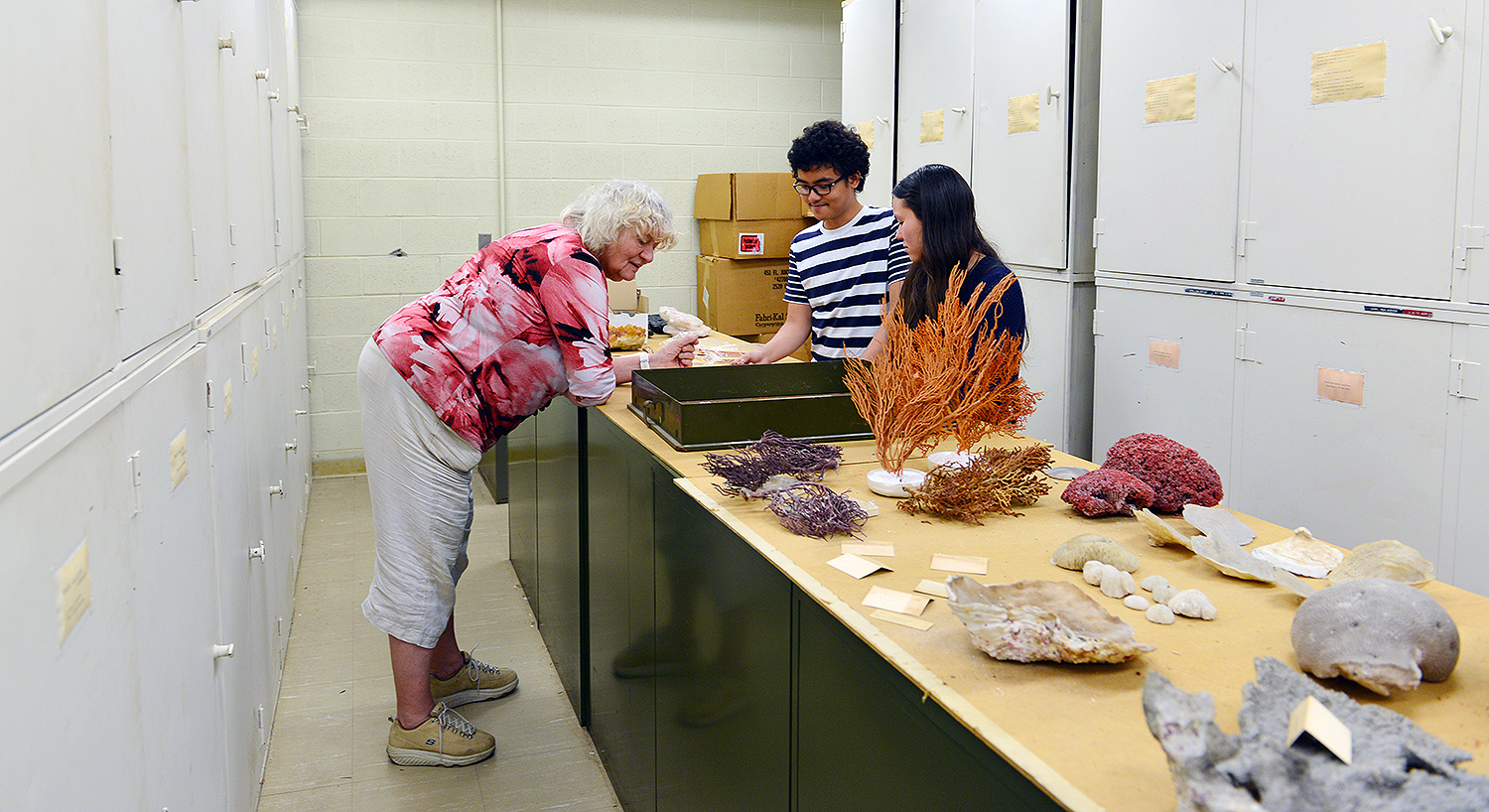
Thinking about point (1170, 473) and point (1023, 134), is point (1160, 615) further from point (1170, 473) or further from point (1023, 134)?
point (1023, 134)

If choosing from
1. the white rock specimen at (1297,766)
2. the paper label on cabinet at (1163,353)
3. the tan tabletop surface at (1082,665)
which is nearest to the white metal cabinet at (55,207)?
the tan tabletop surface at (1082,665)

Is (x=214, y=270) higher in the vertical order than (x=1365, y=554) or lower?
higher

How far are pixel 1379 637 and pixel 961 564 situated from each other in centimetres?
51

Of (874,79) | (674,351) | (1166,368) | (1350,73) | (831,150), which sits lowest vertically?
(1166,368)

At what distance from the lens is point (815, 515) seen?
5.03 feet

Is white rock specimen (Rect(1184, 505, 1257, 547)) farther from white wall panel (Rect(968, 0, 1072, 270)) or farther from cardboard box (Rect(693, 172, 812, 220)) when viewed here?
cardboard box (Rect(693, 172, 812, 220))

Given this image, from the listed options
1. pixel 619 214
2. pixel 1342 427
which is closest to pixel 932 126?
A: pixel 1342 427

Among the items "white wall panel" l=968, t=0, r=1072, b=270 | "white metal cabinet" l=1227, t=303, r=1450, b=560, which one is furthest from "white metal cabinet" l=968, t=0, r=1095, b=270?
"white metal cabinet" l=1227, t=303, r=1450, b=560

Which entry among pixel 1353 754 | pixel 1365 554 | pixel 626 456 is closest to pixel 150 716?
pixel 626 456

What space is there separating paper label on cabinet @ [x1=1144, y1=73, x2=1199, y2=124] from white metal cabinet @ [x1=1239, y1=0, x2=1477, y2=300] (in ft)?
0.78

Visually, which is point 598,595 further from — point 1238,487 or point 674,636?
point 1238,487

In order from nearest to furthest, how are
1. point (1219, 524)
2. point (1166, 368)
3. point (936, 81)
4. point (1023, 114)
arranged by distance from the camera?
point (1219, 524) → point (1166, 368) → point (1023, 114) → point (936, 81)

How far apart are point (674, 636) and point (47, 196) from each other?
130 centimetres

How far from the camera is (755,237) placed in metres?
5.58
